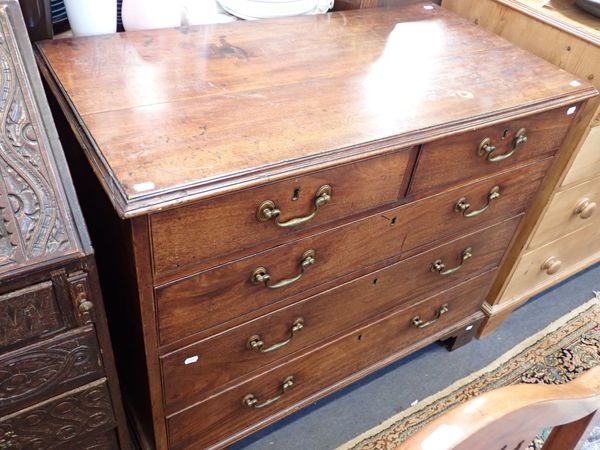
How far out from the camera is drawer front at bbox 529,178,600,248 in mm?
1442

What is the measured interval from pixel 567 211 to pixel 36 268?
4.54 ft

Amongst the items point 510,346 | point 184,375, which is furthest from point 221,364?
point 510,346

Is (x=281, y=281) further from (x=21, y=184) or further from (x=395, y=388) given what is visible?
(x=395, y=388)

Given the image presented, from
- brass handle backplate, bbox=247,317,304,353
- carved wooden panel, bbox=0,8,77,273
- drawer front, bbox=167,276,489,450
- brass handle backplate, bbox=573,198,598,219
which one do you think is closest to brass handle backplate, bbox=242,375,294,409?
drawer front, bbox=167,276,489,450

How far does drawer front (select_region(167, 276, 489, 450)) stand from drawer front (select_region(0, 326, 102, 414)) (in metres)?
0.33

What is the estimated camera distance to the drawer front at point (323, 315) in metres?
0.99

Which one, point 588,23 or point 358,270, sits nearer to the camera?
point 358,270

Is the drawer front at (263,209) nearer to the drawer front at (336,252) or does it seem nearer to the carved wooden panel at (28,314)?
the drawer front at (336,252)

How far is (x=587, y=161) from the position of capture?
1.37m

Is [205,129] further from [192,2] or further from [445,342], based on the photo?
[445,342]

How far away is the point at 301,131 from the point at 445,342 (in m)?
1.06

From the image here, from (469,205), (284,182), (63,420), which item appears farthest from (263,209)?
(469,205)

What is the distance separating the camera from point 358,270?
A: 111 cm

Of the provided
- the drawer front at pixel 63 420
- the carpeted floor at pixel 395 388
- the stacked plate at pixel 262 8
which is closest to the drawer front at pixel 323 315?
the drawer front at pixel 63 420
